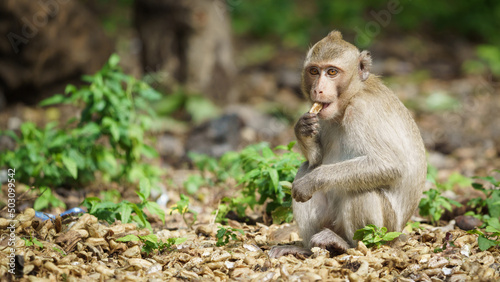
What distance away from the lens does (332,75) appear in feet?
16.6

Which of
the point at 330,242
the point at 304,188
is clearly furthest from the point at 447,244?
the point at 304,188

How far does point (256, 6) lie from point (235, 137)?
10.2 meters

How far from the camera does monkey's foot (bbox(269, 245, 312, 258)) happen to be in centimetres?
503

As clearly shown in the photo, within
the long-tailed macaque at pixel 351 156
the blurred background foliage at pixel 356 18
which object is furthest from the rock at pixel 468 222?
the blurred background foliage at pixel 356 18

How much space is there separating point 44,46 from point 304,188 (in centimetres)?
825

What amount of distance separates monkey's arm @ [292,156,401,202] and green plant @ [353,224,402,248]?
0.34 meters

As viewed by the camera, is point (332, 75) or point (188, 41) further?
point (188, 41)

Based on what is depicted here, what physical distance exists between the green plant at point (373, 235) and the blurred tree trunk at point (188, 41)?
297 inches

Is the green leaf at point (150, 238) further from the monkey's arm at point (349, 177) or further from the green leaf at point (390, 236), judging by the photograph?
the green leaf at point (390, 236)

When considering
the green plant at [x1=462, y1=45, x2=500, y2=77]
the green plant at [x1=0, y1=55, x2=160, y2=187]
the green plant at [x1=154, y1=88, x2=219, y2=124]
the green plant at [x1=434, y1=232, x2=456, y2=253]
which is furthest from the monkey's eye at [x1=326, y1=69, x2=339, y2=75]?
the green plant at [x1=462, y1=45, x2=500, y2=77]

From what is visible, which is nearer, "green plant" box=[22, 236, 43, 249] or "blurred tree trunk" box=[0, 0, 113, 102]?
"green plant" box=[22, 236, 43, 249]

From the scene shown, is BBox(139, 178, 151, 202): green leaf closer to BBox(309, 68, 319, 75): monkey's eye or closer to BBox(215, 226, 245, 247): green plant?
BBox(215, 226, 245, 247): green plant

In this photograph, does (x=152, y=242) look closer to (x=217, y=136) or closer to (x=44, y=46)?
(x=217, y=136)

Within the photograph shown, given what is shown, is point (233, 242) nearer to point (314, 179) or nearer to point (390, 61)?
point (314, 179)
